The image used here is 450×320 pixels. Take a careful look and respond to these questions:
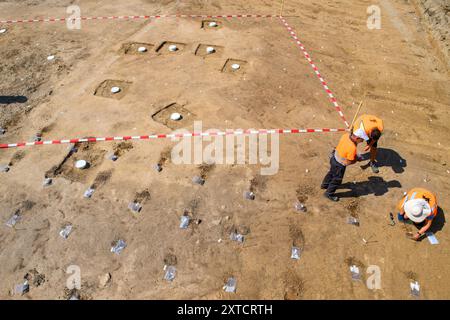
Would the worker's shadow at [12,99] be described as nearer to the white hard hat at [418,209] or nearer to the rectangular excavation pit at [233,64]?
the rectangular excavation pit at [233,64]

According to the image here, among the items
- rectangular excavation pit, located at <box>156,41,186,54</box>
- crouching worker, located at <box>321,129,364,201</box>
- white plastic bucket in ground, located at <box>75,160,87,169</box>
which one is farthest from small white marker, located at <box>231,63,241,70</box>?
white plastic bucket in ground, located at <box>75,160,87,169</box>

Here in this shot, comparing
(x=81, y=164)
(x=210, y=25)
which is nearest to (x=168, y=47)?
(x=210, y=25)

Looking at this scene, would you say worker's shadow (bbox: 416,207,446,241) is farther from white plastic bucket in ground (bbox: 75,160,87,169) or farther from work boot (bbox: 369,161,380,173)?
white plastic bucket in ground (bbox: 75,160,87,169)

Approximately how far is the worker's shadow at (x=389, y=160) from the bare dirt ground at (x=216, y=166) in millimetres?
55

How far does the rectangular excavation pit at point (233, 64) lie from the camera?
10215 mm

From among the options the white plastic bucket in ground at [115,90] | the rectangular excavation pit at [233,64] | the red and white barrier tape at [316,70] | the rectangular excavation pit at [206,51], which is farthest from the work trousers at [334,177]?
the white plastic bucket in ground at [115,90]

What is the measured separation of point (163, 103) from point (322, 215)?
5490 millimetres

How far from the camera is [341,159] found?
602 centimetres

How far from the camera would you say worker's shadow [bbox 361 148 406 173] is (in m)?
7.45

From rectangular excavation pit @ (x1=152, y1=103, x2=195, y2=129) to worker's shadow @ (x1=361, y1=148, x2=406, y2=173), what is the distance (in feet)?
15.7

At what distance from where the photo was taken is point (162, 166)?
739 cm

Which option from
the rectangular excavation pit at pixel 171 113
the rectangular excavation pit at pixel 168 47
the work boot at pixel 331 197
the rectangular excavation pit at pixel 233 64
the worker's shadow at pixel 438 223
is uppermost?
the rectangular excavation pit at pixel 168 47
